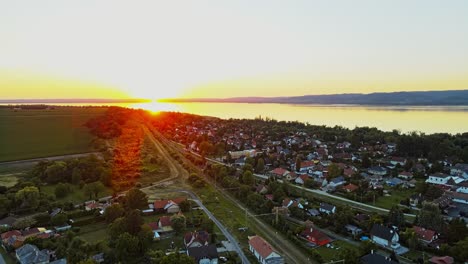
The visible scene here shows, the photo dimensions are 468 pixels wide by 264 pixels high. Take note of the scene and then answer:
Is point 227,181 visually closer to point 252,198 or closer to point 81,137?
point 252,198

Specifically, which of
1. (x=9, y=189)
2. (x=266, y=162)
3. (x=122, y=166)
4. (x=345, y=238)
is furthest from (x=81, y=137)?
(x=345, y=238)

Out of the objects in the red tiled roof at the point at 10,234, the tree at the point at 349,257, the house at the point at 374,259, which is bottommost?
the red tiled roof at the point at 10,234

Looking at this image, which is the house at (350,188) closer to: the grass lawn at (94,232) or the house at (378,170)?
the house at (378,170)

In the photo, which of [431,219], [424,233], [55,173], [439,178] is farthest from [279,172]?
[55,173]

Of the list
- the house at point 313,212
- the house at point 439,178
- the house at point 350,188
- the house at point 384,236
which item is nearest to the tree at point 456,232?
the house at point 384,236

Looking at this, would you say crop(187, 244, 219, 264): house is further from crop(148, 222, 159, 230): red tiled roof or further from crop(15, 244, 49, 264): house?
crop(15, 244, 49, 264): house
